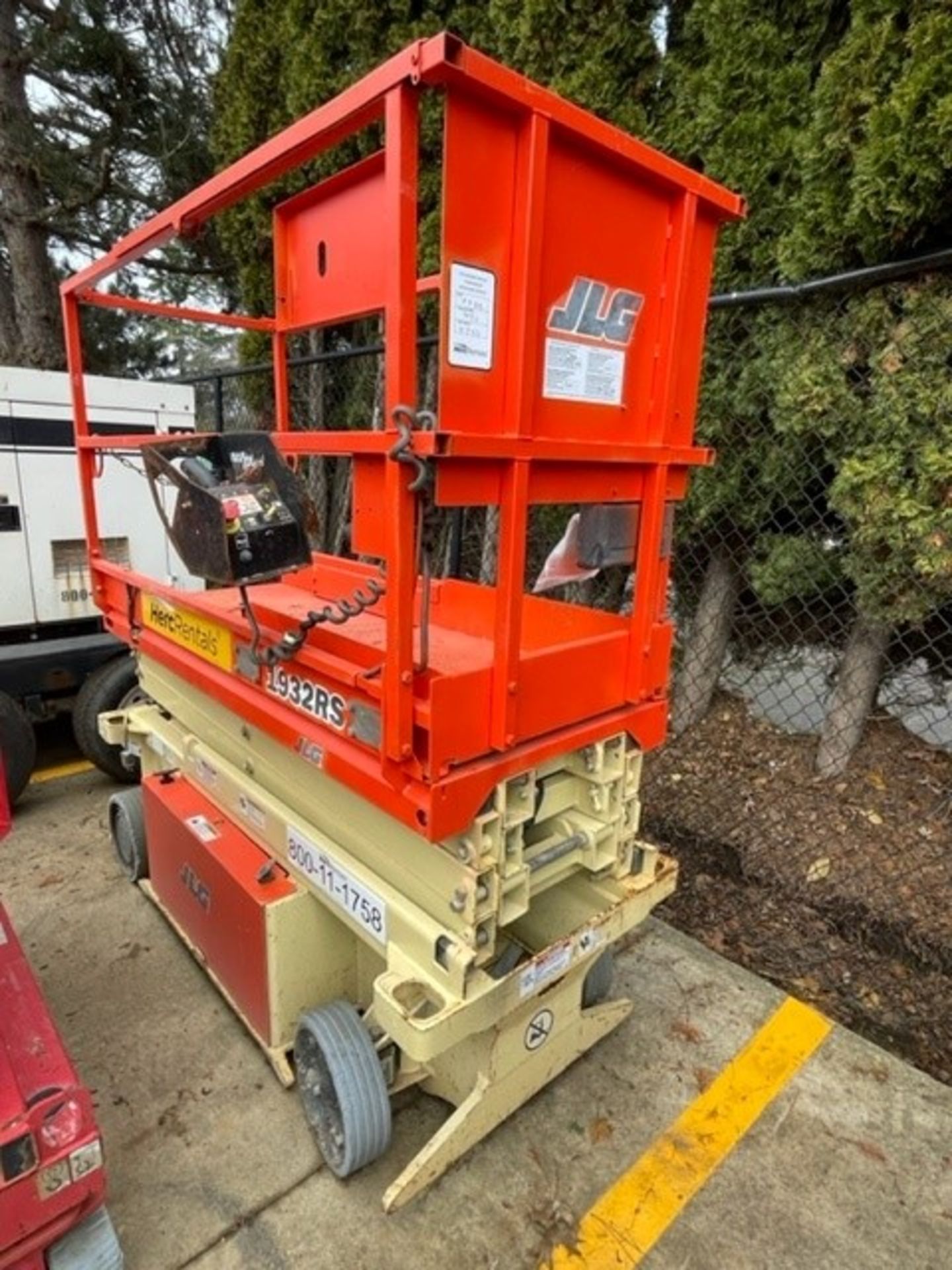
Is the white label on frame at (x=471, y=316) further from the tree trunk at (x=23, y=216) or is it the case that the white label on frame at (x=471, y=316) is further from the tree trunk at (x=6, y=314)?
the tree trunk at (x=6, y=314)

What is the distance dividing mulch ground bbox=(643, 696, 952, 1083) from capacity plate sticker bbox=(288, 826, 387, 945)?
1.66m

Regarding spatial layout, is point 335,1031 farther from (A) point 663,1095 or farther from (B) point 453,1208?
(A) point 663,1095

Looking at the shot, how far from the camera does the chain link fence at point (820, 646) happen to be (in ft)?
8.21

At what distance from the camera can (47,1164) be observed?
1.38 m

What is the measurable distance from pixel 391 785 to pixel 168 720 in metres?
1.81

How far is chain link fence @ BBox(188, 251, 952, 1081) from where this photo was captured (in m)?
2.50

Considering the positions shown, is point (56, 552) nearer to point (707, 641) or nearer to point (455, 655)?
point (455, 655)

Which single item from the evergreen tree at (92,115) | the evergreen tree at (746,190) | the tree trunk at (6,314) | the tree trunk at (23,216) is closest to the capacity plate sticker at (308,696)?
the evergreen tree at (746,190)

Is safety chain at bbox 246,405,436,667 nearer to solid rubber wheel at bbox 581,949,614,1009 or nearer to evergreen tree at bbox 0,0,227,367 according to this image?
solid rubber wheel at bbox 581,949,614,1009

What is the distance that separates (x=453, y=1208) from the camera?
177cm

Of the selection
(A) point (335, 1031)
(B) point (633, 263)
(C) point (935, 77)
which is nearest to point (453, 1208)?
(A) point (335, 1031)

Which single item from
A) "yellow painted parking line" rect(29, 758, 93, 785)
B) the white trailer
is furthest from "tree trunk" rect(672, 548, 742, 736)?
"yellow painted parking line" rect(29, 758, 93, 785)

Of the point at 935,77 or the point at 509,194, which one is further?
the point at 935,77

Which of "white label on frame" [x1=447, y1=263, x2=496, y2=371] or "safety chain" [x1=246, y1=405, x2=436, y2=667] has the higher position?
"white label on frame" [x1=447, y1=263, x2=496, y2=371]
